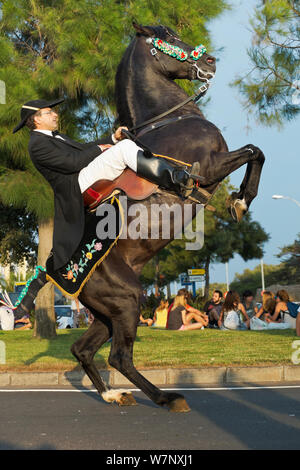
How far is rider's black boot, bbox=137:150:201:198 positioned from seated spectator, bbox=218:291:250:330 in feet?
33.1

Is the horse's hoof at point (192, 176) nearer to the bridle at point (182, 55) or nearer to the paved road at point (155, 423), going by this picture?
the bridle at point (182, 55)

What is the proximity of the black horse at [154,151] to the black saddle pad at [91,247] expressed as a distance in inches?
3.1

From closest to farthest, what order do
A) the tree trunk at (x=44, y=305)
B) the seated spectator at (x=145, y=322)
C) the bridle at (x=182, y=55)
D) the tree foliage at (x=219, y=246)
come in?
the bridle at (x=182, y=55), the tree trunk at (x=44, y=305), the seated spectator at (x=145, y=322), the tree foliage at (x=219, y=246)

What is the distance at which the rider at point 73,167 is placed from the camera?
5.50 meters

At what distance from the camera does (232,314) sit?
51.4 ft

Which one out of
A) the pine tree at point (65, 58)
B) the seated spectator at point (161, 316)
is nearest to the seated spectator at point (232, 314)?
the seated spectator at point (161, 316)

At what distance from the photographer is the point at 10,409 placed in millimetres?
6113

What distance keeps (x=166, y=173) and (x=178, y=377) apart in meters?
3.69

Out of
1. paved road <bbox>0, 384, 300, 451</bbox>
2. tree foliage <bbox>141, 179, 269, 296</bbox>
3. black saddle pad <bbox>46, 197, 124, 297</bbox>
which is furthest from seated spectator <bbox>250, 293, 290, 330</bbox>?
tree foliage <bbox>141, 179, 269, 296</bbox>

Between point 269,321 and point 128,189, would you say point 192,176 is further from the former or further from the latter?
point 269,321

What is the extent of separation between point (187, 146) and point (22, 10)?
1116 centimetres

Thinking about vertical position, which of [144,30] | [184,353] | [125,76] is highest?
[144,30]

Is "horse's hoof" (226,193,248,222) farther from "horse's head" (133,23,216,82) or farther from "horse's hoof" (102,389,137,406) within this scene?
"horse's hoof" (102,389,137,406)

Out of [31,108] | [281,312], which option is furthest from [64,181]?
[281,312]
